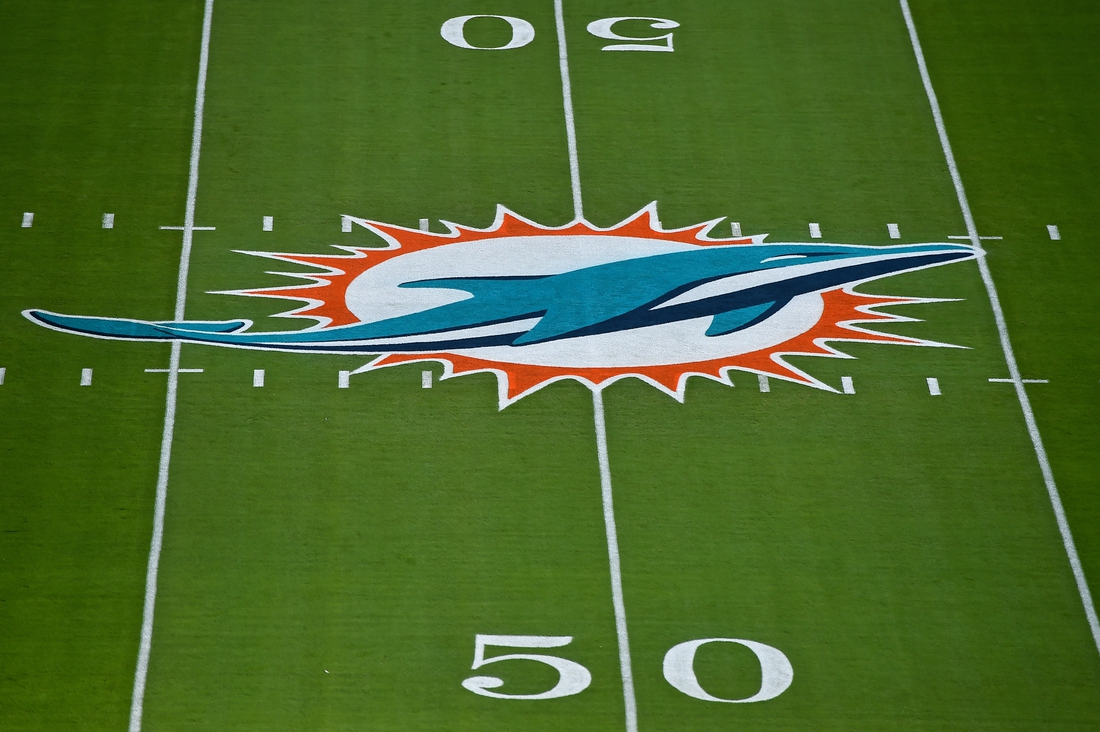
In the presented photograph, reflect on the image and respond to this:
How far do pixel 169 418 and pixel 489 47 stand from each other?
193 inches

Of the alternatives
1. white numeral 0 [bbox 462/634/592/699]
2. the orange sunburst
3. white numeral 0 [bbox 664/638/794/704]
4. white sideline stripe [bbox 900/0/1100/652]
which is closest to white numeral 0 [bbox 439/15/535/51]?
the orange sunburst

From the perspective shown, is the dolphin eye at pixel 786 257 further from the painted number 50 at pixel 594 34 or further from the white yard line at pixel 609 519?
the painted number 50 at pixel 594 34

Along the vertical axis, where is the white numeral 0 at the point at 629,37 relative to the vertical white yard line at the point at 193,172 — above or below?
above

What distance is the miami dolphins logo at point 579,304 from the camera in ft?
36.2

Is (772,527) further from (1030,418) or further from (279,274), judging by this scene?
(279,274)

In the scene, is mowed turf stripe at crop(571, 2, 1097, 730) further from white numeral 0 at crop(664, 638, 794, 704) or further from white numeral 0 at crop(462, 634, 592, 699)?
white numeral 0 at crop(462, 634, 592, 699)

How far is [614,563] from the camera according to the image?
9883 millimetres

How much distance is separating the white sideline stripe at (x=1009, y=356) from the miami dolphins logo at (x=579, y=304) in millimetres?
372

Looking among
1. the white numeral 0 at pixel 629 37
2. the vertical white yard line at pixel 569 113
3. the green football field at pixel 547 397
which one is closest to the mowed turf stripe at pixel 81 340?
the green football field at pixel 547 397

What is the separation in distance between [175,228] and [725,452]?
4709 millimetres

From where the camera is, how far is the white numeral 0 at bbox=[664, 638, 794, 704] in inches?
365

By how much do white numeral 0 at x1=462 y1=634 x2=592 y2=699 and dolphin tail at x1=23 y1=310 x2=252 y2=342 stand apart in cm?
325

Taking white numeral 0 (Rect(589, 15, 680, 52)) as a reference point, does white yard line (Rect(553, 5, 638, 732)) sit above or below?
below

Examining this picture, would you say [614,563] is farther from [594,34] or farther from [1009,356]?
[594,34]
